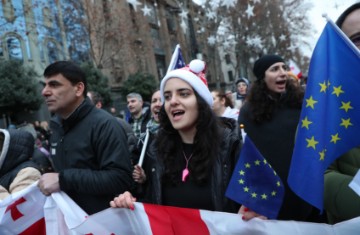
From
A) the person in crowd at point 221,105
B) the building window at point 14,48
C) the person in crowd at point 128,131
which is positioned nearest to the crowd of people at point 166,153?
the person in crowd at point 128,131

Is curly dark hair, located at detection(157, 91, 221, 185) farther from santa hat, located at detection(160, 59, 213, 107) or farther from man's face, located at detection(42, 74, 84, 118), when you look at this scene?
man's face, located at detection(42, 74, 84, 118)

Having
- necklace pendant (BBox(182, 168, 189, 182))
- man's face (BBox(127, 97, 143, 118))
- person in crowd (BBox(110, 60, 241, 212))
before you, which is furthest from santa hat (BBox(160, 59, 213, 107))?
man's face (BBox(127, 97, 143, 118))

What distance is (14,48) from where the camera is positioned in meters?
19.2

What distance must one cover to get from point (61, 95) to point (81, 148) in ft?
1.53

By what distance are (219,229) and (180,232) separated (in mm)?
255

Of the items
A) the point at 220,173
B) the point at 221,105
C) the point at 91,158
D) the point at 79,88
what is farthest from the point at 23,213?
the point at 221,105

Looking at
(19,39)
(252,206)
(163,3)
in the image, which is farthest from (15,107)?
(252,206)

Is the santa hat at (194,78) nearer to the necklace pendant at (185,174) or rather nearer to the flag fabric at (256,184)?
the necklace pendant at (185,174)

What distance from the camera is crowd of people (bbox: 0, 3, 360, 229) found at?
2.13 m

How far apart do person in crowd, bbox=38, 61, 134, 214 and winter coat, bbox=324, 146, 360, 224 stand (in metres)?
1.40

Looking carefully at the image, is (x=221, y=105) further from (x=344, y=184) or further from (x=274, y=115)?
(x=344, y=184)

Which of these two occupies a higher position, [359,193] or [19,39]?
[19,39]

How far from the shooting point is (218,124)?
241 centimetres

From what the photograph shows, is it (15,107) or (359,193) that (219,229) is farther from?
(15,107)
